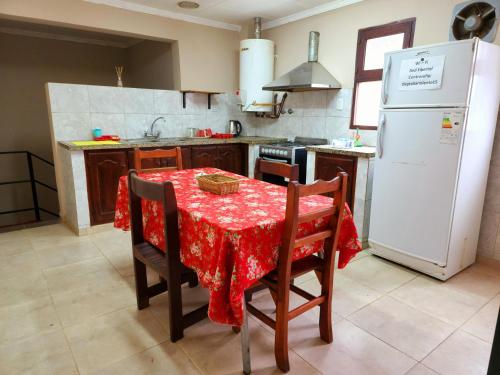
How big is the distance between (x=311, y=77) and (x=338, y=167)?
1.04 meters

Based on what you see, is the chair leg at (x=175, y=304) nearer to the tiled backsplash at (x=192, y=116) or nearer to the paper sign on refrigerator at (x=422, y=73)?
the paper sign on refrigerator at (x=422, y=73)

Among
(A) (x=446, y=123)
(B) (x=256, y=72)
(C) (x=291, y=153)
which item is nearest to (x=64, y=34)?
(B) (x=256, y=72)

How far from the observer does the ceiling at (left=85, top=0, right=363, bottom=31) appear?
11.6 feet

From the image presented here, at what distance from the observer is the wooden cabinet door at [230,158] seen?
3.95m

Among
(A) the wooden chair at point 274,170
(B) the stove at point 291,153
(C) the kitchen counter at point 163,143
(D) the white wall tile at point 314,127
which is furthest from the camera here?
(D) the white wall tile at point 314,127

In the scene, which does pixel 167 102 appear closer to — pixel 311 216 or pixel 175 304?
pixel 175 304

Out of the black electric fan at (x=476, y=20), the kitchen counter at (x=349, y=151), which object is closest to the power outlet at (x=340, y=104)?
the kitchen counter at (x=349, y=151)

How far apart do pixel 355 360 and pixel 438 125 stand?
161cm

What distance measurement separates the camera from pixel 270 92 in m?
4.21

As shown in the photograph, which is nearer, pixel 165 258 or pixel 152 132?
pixel 165 258

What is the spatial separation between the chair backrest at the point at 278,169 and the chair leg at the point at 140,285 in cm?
92

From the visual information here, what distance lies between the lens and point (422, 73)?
2.24 m

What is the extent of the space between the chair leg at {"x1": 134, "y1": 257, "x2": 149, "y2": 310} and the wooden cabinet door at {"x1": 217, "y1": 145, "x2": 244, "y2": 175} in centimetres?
215

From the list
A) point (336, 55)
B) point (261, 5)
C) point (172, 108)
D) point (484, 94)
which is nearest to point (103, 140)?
point (172, 108)
